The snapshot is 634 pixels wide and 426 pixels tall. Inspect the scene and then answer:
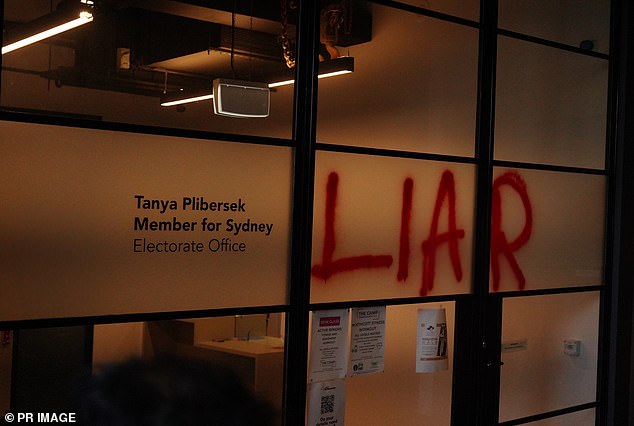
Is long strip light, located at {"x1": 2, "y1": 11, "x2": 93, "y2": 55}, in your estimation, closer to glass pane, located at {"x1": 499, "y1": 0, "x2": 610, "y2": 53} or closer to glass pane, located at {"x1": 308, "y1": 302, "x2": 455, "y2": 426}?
glass pane, located at {"x1": 308, "y1": 302, "x2": 455, "y2": 426}

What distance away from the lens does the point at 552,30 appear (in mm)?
4945

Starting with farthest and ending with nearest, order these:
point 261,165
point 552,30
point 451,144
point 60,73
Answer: point 552,30 → point 451,144 → point 261,165 → point 60,73

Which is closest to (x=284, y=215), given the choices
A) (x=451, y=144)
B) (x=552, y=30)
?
Result: (x=451, y=144)

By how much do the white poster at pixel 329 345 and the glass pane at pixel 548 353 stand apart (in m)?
1.18

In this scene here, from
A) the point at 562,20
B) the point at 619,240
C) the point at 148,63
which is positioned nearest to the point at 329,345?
the point at 148,63

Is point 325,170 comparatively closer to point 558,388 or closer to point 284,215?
point 284,215

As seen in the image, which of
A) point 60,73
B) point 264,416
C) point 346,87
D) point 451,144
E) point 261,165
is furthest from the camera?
point 451,144

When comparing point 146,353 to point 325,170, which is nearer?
point 146,353

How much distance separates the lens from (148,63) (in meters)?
3.14

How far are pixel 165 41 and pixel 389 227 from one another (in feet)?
4.71

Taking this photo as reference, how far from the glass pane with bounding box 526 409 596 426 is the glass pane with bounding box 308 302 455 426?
823mm

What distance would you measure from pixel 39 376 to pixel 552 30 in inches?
136

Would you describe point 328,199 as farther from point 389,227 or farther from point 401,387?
point 401,387

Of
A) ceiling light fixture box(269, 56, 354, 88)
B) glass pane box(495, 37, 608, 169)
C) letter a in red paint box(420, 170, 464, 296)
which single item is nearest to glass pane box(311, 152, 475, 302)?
letter a in red paint box(420, 170, 464, 296)
